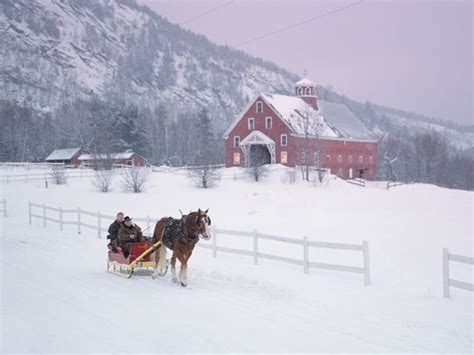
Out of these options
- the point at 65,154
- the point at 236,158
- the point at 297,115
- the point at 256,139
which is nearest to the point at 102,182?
the point at 256,139

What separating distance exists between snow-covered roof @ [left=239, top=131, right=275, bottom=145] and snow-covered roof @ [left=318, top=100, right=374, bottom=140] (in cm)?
912

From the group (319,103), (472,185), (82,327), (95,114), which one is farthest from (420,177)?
(82,327)

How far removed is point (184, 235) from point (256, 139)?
4398 cm

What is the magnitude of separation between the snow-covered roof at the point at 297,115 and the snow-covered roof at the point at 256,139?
9.00ft

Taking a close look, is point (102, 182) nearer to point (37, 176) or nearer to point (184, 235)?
point (37, 176)

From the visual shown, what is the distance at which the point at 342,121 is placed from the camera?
62781 millimetres

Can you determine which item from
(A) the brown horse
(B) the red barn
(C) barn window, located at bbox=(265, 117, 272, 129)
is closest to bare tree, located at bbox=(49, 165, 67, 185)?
(B) the red barn

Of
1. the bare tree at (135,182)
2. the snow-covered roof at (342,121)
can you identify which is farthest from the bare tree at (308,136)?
the bare tree at (135,182)

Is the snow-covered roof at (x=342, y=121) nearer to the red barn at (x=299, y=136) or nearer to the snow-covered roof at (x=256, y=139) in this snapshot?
the red barn at (x=299, y=136)

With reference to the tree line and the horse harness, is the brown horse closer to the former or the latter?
the horse harness

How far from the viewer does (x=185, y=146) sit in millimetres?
91312

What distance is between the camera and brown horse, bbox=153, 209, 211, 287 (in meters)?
11.5

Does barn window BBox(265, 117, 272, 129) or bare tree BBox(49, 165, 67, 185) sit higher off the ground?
barn window BBox(265, 117, 272, 129)

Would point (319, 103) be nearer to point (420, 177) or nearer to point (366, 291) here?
point (420, 177)
